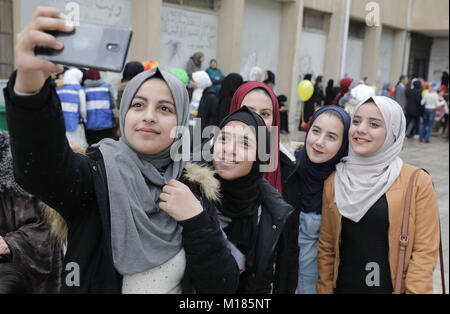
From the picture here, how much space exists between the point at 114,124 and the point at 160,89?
4.07m

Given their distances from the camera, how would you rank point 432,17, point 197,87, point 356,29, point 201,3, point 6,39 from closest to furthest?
point 197,87 < point 6,39 < point 201,3 < point 356,29 < point 432,17

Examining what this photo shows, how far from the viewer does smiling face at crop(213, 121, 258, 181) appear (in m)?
1.69

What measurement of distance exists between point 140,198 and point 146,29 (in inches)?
330

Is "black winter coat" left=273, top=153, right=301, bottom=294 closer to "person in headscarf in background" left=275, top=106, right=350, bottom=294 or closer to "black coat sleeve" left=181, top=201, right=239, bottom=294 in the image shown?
"person in headscarf in background" left=275, top=106, right=350, bottom=294

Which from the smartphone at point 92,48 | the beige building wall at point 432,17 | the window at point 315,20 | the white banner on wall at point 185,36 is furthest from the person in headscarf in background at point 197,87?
the beige building wall at point 432,17

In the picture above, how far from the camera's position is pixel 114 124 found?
5.33m

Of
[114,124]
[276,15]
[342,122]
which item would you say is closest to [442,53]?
[276,15]

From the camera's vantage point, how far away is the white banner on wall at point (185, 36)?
33.3 ft

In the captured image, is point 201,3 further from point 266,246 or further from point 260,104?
point 266,246

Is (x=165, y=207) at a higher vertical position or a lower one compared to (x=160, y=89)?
lower

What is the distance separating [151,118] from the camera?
1379mm

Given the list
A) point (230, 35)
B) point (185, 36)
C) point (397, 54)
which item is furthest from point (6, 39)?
point (397, 54)

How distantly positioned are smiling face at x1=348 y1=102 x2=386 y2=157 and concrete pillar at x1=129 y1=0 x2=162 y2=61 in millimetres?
7587
